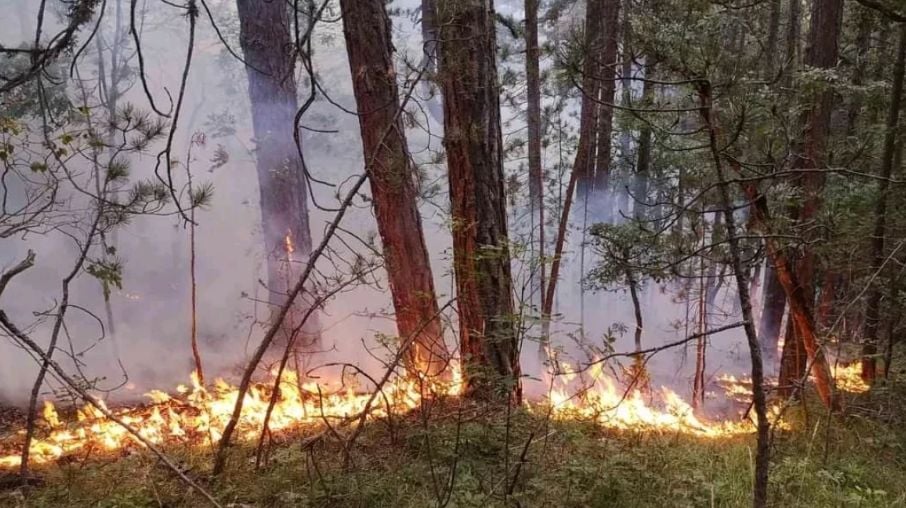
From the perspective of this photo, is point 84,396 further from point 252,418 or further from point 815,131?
point 815,131

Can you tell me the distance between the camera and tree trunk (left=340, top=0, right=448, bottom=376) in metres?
4.63

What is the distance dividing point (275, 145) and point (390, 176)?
6021mm

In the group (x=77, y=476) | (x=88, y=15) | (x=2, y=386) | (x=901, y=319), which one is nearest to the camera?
(x=88, y=15)

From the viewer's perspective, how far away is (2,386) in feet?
25.6

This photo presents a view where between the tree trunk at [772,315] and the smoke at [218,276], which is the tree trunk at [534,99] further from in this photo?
the tree trunk at [772,315]

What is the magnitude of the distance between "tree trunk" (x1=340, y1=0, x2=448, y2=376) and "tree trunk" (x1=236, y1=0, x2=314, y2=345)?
12.8 ft

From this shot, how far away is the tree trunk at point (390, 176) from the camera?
4633 mm

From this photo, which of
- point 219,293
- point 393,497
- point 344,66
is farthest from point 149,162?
point 393,497

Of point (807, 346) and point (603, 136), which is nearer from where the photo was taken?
point (807, 346)

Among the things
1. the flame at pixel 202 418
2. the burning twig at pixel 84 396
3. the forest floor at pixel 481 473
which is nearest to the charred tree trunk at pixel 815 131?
the forest floor at pixel 481 473

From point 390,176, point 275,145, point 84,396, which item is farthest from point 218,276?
point 84,396

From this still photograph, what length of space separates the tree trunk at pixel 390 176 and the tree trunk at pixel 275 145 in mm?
3894

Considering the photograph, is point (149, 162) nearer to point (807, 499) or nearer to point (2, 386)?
point (2, 386)

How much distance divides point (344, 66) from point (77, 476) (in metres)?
24.8
